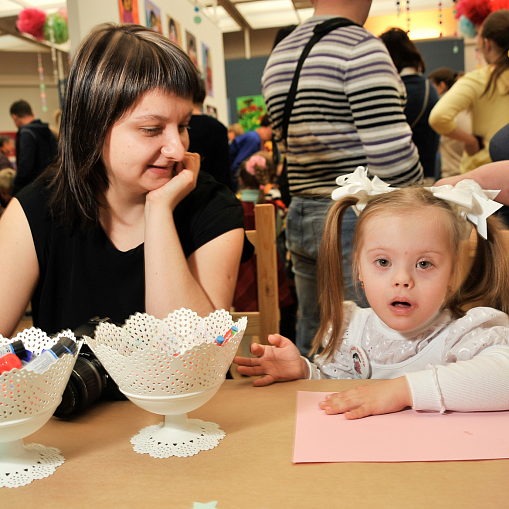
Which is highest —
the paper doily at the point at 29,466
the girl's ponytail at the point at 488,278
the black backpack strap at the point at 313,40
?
the black backpack strap at the point at 313,40

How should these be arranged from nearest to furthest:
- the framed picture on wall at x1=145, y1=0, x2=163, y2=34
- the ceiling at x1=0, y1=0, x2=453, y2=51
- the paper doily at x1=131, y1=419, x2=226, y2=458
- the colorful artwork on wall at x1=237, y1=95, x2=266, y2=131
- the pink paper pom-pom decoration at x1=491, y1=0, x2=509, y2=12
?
the paper doily at x1=131, y1=419, x2=226, y2=458, the pink paper pom-pom decoration at x1=491, y1=0, x2=509, y2=12, the framed picture on wall at x1=145, y1=0, x2=163, y2=34, the ceiling at x1=0, y1=0, x2=453, y2=51, the colorful artwork on wall at x1=237, y1=95, x2=266, y2=131

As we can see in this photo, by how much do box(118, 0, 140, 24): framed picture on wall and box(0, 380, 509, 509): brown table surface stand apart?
273 cm

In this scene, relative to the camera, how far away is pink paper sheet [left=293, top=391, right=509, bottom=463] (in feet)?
2.04

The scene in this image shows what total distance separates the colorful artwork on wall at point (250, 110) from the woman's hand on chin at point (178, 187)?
22.2 ft

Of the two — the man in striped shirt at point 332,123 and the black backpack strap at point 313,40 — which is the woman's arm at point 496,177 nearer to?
the man in striped shirt at point 332,123

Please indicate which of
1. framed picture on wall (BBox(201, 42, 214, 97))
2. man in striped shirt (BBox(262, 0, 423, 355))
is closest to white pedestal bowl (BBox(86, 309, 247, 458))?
man in striped shirt (BBox(262, 0, 423, 355))

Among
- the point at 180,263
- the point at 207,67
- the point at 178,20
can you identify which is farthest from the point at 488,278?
the point at 207,67

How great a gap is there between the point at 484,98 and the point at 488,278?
137 centimetres

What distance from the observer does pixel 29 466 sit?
61 centimetres

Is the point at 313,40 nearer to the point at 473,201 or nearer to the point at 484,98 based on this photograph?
the point at 473,201

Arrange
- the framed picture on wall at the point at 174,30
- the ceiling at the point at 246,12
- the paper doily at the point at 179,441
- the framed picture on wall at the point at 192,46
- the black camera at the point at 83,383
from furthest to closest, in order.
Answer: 1. the ceiling at the point at 246,12
2. the framed picture on wall at the point at 192,46
3. the framed picture on wall at the point at 174,30
4. the black camera at the point at 83,383
5. the paper doily at the point at 179,441

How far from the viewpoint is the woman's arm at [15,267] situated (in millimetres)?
1069

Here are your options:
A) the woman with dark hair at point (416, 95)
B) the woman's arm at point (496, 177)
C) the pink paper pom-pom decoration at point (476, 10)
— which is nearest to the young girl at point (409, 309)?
the woman's arm at point (496, 177)

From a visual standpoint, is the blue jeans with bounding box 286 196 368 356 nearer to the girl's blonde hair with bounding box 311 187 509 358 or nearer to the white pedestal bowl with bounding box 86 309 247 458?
the girl's blonde hair with bounding box 311 187 509 358
